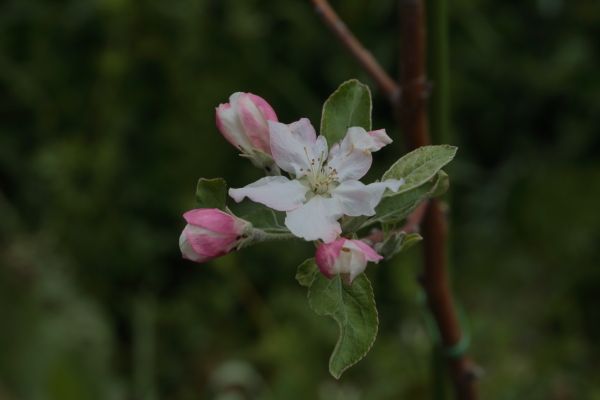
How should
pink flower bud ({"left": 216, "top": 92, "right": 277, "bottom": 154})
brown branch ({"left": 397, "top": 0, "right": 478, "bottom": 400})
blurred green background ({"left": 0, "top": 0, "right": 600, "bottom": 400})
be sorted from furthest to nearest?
blurred green background ({"left": 0, "top": 0, "right": 600, "bottom": 400}) → brown branch ({"left": 397, "top": 0, "right": 478, "bottom": 400}) → pink flower bud ({"left": 216, "top": 92, "right": 277, "bottom": 154})

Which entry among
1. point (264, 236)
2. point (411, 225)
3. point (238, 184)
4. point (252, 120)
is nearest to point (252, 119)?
point (252, 120)

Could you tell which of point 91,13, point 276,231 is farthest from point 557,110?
point 276,231

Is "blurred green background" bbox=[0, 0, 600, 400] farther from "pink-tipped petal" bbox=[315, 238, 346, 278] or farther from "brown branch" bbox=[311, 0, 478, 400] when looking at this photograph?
"pink-tipped petal" bbox=[315, 238, 346, 278]

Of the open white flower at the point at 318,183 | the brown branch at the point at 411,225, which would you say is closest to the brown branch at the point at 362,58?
the brown branch at the point at 411,225

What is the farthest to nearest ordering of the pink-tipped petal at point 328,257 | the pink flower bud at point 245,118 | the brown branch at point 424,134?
the brown branch at point 424,134
the pink flower bud at point 245,118
the pink-tipped petal at point 328,257

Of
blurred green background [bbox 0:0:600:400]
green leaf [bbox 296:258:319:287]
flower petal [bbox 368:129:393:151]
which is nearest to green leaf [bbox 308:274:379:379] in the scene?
green leaf [bbox 296:258:319:287]

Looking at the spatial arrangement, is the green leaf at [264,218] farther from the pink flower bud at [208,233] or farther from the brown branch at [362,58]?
the brown branch at [362,58]
